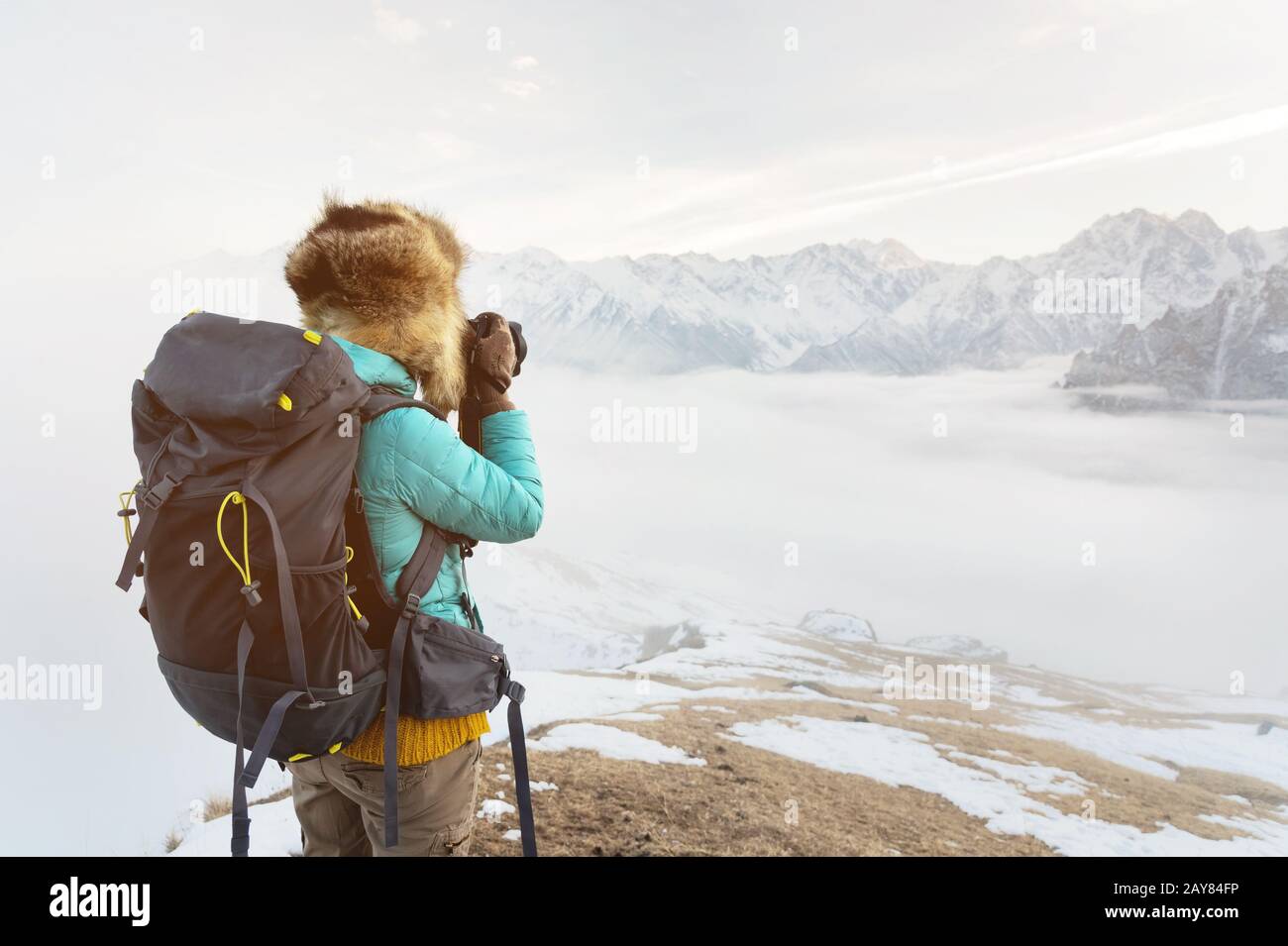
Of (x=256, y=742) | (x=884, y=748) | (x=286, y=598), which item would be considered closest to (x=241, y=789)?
(x=256, y=742)

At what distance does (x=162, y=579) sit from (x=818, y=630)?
8284 cm

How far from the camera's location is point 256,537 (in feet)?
8.64

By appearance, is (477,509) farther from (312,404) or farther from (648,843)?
(648,843)

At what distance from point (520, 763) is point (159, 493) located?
1768mm

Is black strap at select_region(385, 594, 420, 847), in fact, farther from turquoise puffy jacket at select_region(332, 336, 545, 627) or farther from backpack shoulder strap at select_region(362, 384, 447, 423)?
backpack shoulder strap at select_region(362, 384, 447, 423)

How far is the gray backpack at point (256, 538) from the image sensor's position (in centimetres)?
263

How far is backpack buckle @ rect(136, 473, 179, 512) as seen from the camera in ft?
8.71

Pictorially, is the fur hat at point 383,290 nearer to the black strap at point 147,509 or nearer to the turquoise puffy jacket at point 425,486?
the turquoise puffy jacket at point 425,486

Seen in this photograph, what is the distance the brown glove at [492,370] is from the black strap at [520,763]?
1159 mm

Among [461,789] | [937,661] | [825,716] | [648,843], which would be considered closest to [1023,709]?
[937,661]

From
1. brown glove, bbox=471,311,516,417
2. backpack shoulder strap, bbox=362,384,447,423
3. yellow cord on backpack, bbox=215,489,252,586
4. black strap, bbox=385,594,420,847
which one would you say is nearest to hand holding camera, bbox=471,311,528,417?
brown glove, bbox=471,311,516,417

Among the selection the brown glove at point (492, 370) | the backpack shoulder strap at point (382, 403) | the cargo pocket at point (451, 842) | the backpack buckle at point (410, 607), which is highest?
the brown glove at point (492, 370)

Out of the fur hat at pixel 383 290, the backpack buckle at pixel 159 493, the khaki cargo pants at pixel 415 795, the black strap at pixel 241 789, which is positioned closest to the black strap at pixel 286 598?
the black strap at pixel 241 789

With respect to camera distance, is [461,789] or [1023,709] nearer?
[461,789]
